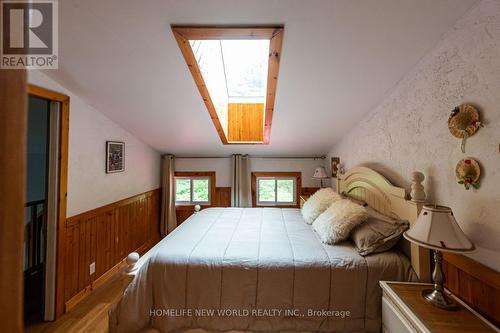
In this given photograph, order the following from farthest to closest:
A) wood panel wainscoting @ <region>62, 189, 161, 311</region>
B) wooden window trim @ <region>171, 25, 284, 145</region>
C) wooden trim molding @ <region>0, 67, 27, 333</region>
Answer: wood panel wainscoting @ <region>62, 189, 161, 311</region>
wooden window trim @ <region>171, 25, 284, 145</region>
wooden trim molding @ <region>0, 67, 27, 333</region>

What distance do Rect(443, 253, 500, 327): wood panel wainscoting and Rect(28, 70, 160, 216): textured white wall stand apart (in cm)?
320

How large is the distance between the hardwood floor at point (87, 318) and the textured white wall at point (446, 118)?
7.33 feet

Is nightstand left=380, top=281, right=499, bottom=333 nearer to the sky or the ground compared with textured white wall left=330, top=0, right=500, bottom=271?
nearer to the ground

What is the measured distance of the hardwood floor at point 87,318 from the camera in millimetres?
1895

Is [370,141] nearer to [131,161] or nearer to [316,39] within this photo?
[316,39]

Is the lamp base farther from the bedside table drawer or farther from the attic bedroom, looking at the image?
the bedside table drawer

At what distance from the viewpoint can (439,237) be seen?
47.0 inches

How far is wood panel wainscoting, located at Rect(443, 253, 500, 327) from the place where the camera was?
1.15 metres

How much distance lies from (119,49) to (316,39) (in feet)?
4.87

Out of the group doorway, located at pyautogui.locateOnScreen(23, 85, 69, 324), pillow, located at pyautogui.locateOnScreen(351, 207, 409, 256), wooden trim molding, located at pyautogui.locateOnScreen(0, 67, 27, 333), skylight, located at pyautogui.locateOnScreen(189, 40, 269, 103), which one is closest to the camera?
wooden trim molding, located at pyautogui.locateOnScreen(0, 67, 27, 333)

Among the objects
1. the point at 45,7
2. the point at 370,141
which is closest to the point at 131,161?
the point at 45,7

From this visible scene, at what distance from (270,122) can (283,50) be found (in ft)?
4.21

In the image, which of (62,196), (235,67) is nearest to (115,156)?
(62,196)

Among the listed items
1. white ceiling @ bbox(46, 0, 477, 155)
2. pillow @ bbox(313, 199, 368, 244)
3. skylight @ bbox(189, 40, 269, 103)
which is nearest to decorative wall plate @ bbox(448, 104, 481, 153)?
white ceiling @ bbox(46, 0, 477, 155)
